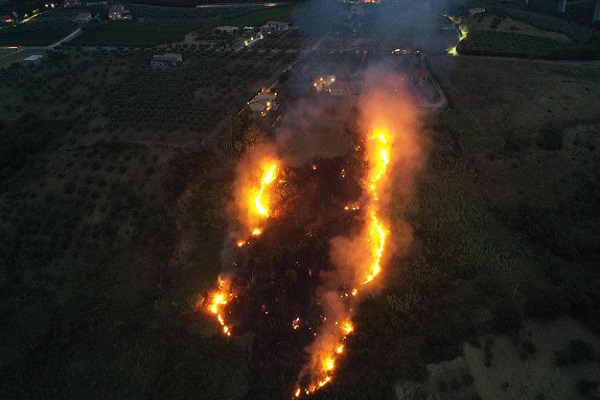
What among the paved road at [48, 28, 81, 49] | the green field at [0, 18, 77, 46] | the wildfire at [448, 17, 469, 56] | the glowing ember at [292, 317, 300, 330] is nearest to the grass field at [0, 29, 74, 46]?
the green field at [0, 18, 77, 46]

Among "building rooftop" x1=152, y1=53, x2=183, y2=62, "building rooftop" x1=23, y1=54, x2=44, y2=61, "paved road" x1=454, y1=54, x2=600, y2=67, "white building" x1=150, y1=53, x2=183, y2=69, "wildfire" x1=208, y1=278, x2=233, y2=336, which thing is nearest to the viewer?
"wildfire" x1=208, y1=278, x2=233, y2=336

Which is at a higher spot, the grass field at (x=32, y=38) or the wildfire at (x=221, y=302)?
the grass field at (x=32, y=38)

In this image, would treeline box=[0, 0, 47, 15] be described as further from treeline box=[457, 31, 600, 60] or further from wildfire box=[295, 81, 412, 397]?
treeline box=[457, 31, 600, 60]

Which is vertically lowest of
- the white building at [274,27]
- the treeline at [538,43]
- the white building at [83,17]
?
the treeline at [538,43]

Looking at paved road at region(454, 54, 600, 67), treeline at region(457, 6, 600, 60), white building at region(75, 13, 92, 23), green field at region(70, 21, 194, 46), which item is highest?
white building at region(75, 13, 92, 23)

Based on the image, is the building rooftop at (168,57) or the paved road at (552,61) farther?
the building rooftop at (168,57)

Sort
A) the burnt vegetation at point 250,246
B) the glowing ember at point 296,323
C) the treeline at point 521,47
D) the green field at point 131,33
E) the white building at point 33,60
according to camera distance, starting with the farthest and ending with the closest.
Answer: the green field at point 131,33 → the white building at point 33,60 → the treeline at point 521,47 → the glowing ember at point 296,323 → the burnt vegetation at point 250,246

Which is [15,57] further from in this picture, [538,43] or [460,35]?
[538,43]

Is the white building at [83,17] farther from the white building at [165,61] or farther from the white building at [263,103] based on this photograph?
the white building at [263,103]

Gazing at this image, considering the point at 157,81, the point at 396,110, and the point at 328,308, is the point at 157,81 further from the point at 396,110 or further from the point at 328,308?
the point at 328,308

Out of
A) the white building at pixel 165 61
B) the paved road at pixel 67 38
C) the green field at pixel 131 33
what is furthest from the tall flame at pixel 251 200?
the paved road at pixel 67 38
